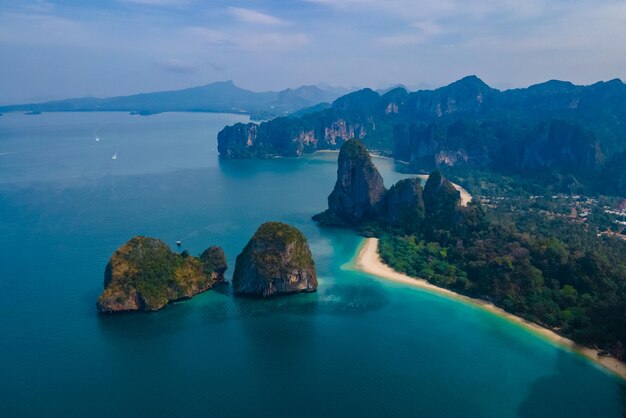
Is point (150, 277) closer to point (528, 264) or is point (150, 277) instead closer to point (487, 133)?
point (528, 264)

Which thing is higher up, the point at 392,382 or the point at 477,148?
the point at 477,148

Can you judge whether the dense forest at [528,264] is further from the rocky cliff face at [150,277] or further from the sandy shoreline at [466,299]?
the rocky cliff face at [150,277]

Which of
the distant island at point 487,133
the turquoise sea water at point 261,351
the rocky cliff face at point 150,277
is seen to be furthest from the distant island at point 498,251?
the distant island at point 487,133

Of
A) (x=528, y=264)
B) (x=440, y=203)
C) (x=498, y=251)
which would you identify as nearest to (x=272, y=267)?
(x=498, y=251)

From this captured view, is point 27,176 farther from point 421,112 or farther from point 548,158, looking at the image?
point 421,112

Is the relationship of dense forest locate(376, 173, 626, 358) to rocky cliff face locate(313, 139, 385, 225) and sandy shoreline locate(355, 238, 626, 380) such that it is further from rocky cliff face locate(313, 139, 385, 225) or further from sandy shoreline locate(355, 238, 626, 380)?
rocky cliff face locate(313, 139, 385, 225)

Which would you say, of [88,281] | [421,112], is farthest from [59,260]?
[421,112]

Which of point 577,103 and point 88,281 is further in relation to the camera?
point 577,103
